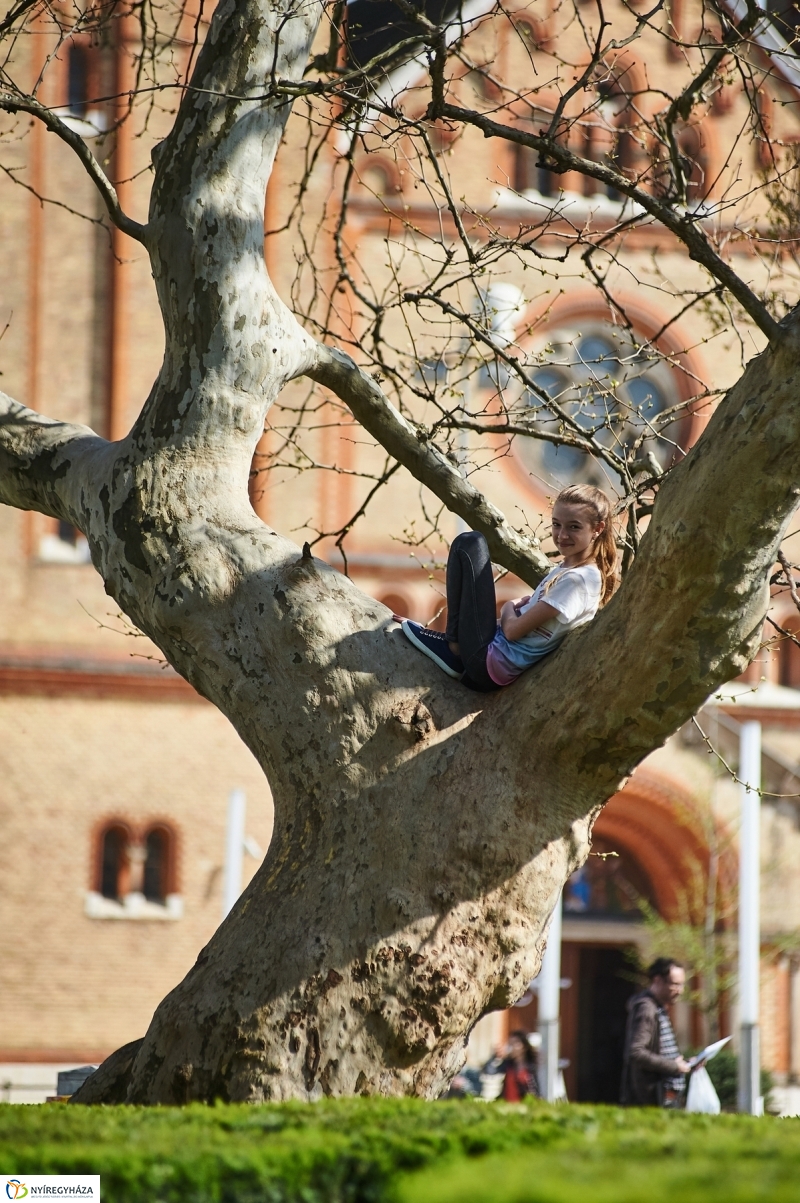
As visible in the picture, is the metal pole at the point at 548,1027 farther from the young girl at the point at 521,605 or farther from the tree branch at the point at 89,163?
the tree branch at the point at 89,163

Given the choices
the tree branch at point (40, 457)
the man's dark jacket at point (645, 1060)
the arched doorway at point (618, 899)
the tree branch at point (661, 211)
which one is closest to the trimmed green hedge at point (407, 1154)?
the tree branch at point (661, 211)

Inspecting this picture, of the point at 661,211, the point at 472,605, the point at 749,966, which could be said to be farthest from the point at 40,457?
the point at 749,966

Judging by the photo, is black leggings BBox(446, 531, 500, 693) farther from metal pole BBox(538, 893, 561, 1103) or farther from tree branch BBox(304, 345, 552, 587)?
metal pole BBox(538, 893, 561, 1103)

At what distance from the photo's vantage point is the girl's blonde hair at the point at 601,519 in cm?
480

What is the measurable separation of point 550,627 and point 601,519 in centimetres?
44

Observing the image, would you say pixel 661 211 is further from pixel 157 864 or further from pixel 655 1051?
pixel 157 864

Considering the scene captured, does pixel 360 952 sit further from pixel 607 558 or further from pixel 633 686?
pixel 607 558

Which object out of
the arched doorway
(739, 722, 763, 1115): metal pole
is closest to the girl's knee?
(739, 722, 763, 1115): metal pole

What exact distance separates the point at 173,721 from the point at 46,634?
6.44 ft

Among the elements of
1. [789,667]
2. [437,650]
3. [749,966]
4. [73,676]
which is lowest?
[749,966]

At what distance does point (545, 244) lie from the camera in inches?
679

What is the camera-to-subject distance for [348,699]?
462 centimetres

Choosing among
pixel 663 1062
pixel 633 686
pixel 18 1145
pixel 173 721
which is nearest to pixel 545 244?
pixel 173 721

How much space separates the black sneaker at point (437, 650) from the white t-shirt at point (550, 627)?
144 mm
